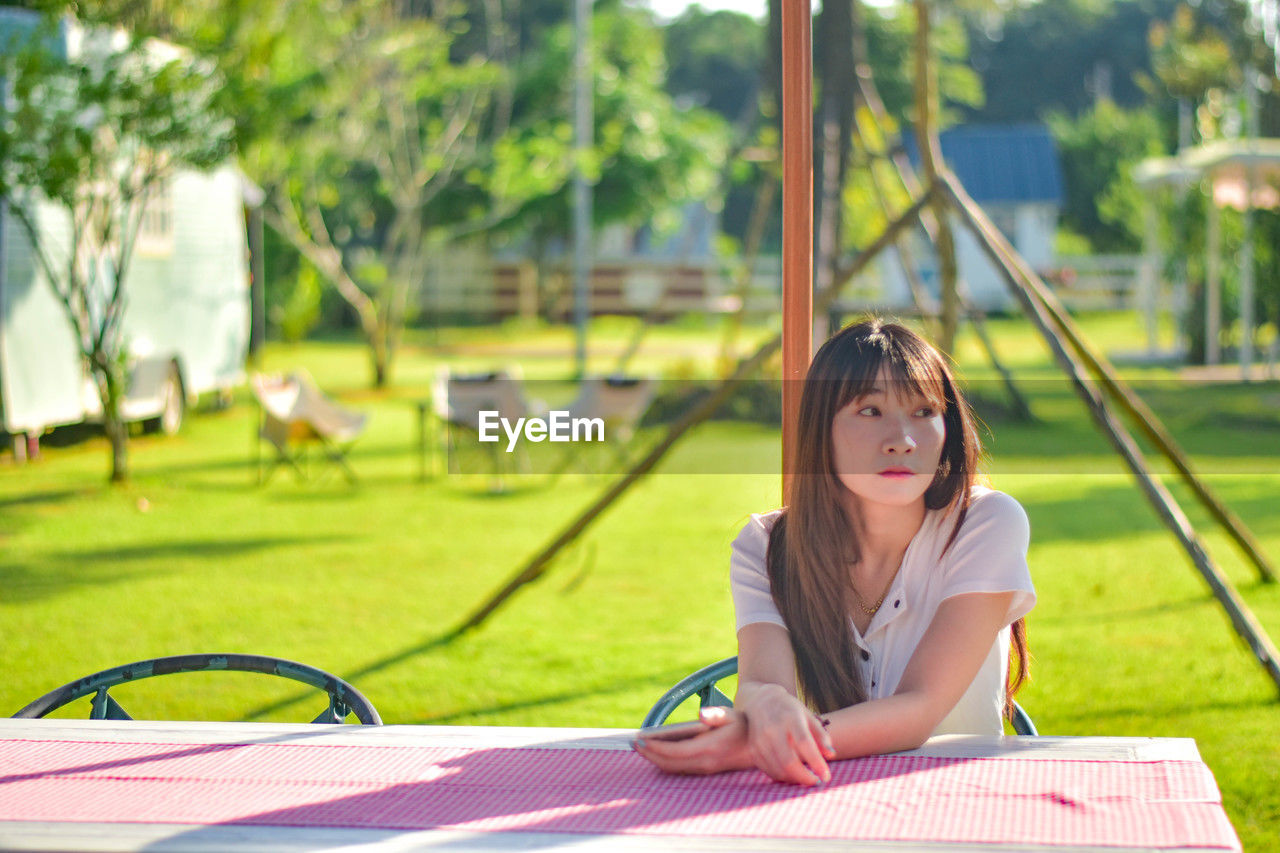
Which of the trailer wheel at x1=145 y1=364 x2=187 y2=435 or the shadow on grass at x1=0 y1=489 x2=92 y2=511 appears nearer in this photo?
the shadow on grass at x1=0 y1=489 x2=92 y2=511

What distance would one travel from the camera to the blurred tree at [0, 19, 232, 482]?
30.8 ft

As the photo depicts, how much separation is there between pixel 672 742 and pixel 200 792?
1.96 ft

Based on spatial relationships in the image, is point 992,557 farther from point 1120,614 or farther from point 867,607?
point 1120,614

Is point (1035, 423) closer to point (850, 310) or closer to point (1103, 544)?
point (850, 310)

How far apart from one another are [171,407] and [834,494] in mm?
12228

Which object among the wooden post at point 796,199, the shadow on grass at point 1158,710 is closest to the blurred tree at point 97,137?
the shadow on grass at point 1158,710

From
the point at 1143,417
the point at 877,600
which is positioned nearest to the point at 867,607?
the point at 877,600

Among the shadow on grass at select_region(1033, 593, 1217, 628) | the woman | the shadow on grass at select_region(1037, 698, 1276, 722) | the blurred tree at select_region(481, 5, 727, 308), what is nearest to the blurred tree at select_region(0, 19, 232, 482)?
the shadow on grass at select_region(1033, 593, 1217, 628)

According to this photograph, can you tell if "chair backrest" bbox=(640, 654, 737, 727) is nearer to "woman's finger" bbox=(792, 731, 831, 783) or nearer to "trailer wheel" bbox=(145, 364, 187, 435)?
"woman's finger" bbox=(792, 731, 831, 783)

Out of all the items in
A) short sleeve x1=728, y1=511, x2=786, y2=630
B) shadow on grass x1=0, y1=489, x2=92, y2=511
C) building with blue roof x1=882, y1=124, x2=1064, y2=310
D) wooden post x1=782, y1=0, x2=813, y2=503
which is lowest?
shadow on grass x1=0, y1=489, x2=92, y2=511

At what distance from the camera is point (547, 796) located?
1711 mm

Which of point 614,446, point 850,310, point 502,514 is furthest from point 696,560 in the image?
point 850,310

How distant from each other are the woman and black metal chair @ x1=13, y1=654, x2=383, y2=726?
0.70 meters

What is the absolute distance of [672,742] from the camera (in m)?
1.76
